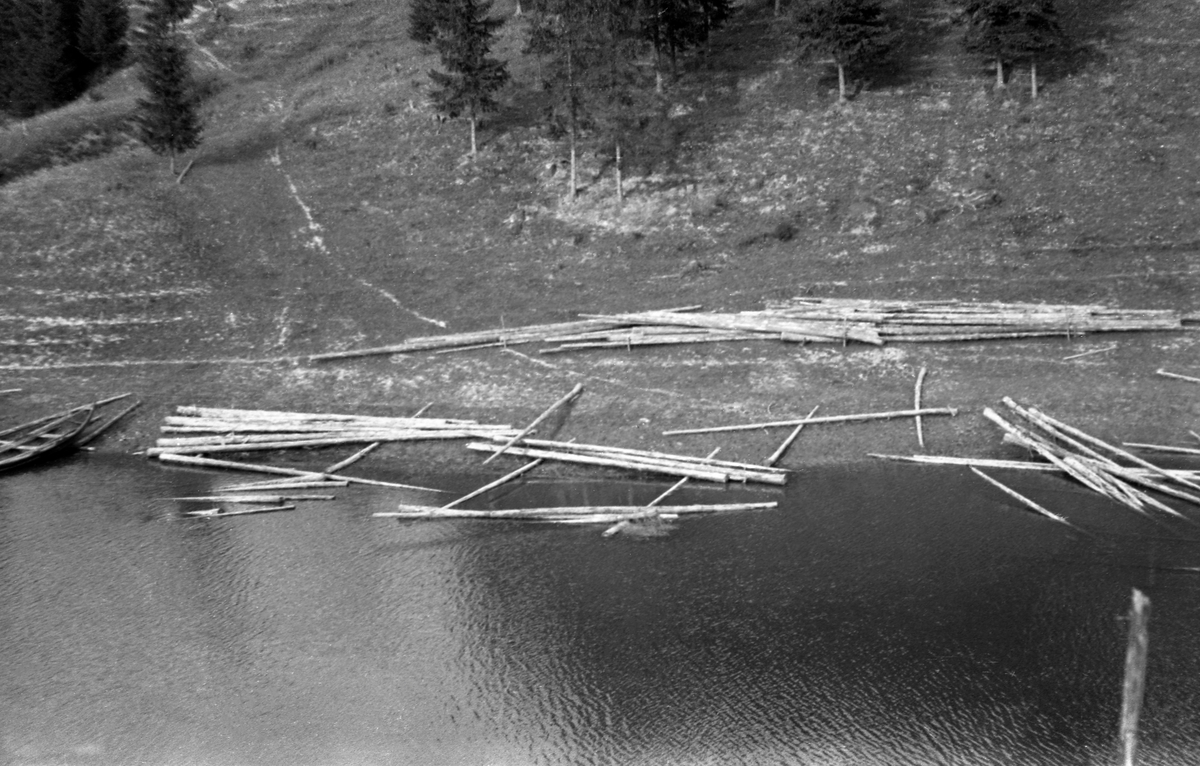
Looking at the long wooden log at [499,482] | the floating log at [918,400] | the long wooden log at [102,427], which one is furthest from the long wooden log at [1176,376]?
the long wooden log at [102,427]

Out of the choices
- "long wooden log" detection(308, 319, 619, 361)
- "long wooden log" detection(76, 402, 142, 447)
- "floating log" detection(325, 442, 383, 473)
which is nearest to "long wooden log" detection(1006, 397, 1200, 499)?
"long wooden log" detection(308, 319, 619, 361)

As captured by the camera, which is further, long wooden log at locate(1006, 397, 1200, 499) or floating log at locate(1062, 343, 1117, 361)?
floating log at locate(1062, 343, 1117, 361)

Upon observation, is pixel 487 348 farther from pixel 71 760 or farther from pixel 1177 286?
pixel 1177 286

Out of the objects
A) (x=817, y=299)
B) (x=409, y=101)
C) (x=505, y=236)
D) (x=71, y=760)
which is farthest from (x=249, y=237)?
(x=71, y=760)

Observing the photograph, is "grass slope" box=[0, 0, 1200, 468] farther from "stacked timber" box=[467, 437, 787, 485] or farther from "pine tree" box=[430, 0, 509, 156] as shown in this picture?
"stacked timber" box=[467, 437, 787, 485]

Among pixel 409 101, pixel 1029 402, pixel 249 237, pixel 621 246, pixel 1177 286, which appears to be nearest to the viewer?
pixel 1029 402

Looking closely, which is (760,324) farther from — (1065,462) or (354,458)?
(354,458)

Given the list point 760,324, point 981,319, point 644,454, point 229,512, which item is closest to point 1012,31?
point 981,319
